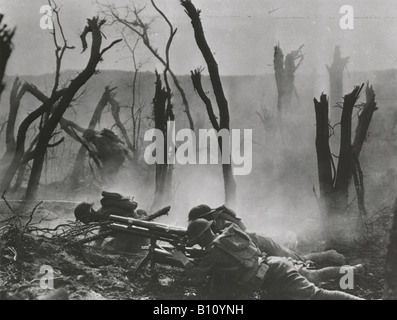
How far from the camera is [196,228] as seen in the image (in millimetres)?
6816

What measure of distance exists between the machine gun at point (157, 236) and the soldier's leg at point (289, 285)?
3.88 ft

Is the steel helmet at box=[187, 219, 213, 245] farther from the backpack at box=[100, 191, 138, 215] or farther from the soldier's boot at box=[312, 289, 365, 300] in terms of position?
the backpack at box=[100, 191, 138, 215]

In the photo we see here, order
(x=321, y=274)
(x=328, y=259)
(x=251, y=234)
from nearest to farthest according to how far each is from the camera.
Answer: (x=321, y=274) → (x=251, y=234) → (x=328, y=259)

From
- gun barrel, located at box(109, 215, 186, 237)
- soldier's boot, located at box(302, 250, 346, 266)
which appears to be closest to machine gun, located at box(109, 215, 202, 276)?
gun barrel, located at box(109, 215, 186, 237)

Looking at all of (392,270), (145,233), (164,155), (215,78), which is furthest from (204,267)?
(164,155)

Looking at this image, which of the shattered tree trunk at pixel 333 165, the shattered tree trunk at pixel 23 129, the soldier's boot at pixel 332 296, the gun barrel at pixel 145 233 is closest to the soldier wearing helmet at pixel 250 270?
the soldier's boot at pixel 332 296

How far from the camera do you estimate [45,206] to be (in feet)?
47.1

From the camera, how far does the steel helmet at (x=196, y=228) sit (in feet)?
22.3

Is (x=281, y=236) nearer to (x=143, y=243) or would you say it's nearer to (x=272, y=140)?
(x=143, y=243)

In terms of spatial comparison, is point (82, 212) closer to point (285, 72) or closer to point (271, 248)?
point (271, 248)

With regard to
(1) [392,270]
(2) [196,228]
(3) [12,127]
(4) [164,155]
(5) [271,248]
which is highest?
(3) [12,127]

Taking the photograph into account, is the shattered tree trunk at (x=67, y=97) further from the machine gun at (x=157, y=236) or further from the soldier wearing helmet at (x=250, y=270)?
the soldier wearing helmet at (x=250, y=270)

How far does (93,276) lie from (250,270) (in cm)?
269

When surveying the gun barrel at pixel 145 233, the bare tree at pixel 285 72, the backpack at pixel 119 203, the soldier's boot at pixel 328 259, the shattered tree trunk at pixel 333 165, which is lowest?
the soldier's boot at pixel 328 259
